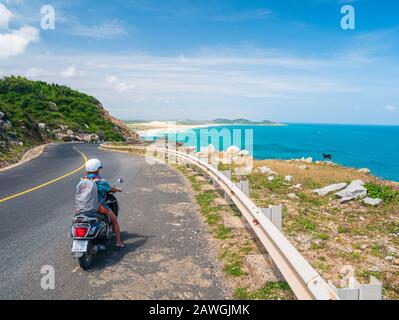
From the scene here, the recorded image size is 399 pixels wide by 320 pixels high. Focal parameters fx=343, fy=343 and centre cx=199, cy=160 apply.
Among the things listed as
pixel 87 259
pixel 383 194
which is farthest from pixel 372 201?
pixel 87 259

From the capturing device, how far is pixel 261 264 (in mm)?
5414

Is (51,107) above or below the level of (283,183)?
above

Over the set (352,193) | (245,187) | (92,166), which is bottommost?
(352,193)

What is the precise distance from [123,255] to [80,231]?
3.31 feet

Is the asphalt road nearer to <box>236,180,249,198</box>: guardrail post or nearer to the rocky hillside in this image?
<box>236,180,249,198</box>: guardrail post

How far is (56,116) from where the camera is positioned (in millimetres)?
75438

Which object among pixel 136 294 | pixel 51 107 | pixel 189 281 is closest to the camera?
pixel 136 294

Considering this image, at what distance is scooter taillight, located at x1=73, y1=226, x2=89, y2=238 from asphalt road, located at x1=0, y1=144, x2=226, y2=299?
0.54 m

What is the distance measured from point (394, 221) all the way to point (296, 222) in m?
2.97

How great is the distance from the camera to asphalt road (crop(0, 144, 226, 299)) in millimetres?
4719

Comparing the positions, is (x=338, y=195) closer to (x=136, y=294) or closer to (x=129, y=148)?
(x=136, y=294)

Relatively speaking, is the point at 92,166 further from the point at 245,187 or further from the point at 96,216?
the point at 245,187

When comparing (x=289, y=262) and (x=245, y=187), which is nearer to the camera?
(x=289, y=262)
